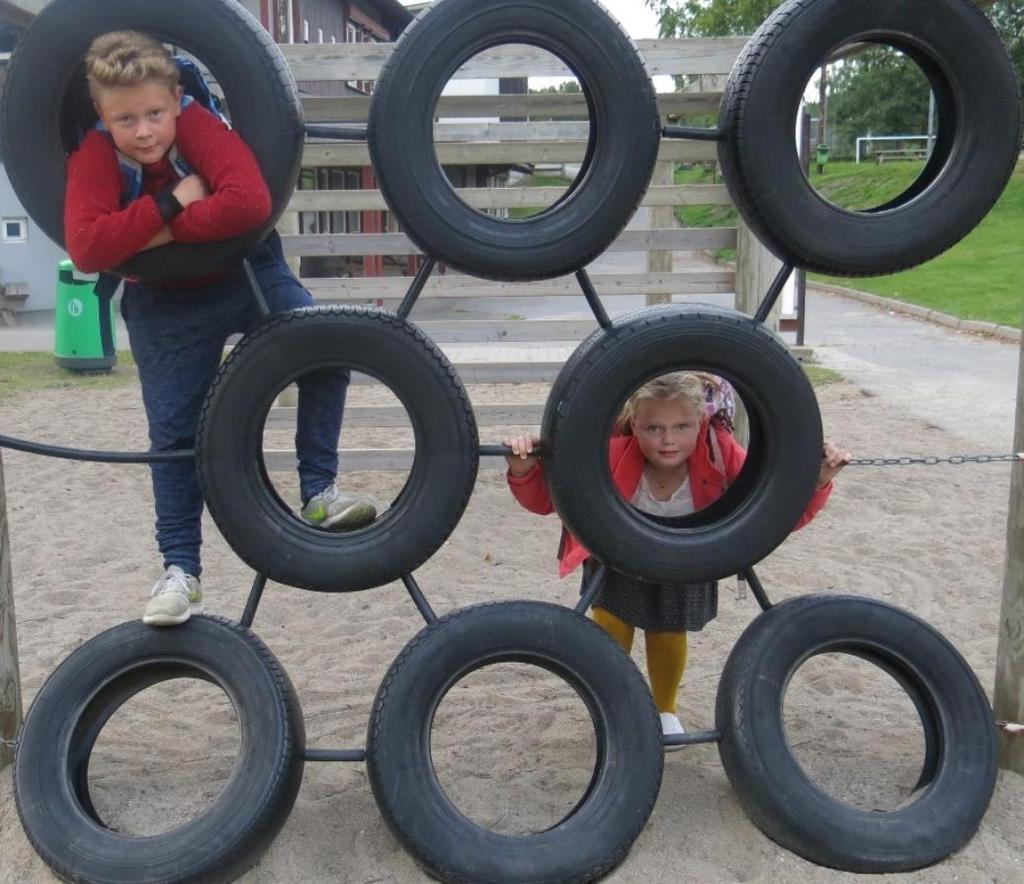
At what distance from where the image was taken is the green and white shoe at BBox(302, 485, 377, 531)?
279cm

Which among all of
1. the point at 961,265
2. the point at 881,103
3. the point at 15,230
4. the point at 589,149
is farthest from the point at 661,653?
the point at 881,103

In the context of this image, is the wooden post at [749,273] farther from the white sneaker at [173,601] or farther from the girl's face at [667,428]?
the white sneaker at [173,601]

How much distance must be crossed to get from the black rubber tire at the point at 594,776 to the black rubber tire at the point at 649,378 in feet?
0.76

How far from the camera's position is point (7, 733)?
290 centimetres

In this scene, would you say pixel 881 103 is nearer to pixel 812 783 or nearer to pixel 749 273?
pixel 749 273

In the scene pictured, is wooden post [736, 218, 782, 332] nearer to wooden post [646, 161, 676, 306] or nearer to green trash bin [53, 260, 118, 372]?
wooden post [646, 161, 676, 306]

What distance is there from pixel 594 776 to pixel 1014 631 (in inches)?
46.4

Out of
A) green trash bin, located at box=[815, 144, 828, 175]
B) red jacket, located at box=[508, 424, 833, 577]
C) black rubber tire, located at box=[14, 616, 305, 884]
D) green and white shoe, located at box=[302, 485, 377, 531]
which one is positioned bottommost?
black rubber tire, located at box=[14, 616, 305, 884]

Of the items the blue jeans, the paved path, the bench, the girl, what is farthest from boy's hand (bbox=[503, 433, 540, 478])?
the bench

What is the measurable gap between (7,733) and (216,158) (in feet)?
5.42

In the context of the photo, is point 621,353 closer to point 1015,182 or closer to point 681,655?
point 681,655

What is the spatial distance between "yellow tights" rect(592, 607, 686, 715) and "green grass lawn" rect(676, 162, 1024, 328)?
7.85 metres

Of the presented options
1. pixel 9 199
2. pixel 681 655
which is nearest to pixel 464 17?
pixel 681 655

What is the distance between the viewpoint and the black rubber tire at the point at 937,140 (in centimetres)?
241
